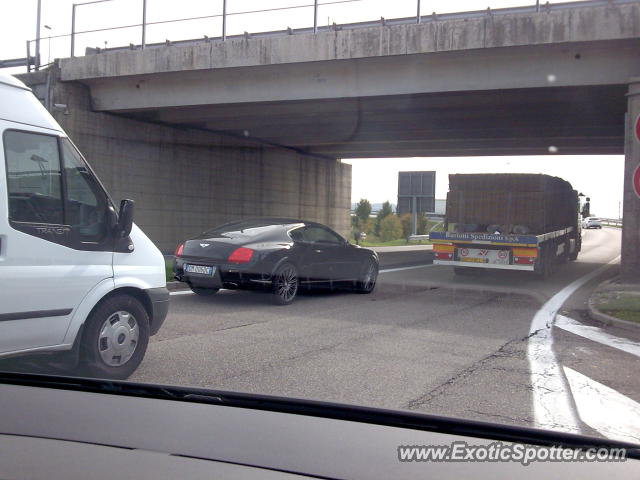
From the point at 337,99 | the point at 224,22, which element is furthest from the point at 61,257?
the point at 224,22

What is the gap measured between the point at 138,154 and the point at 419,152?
14126mm

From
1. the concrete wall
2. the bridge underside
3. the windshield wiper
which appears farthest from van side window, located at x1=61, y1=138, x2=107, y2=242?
the concrete wall

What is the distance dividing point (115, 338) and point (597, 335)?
20.7 feet

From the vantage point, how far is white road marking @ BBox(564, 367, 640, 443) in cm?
458

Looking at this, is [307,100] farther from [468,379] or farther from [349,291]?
[468,379]

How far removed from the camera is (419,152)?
3092 centimetres

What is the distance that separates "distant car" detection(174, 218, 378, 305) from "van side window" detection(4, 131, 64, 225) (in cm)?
487

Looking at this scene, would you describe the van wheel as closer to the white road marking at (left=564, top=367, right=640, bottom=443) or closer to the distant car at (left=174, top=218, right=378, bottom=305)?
the white road marking at (left=564, top=367, right=640, bottom=443)

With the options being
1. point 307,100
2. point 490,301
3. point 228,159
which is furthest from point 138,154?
point 490,301

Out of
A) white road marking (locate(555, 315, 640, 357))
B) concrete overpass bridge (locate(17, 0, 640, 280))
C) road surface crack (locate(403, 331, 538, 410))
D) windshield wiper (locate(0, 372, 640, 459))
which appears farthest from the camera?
concrete overpass bridge (locate(17, 0, 640, 280))

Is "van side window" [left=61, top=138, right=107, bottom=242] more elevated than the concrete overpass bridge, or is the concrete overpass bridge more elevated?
the concrete overpass bridge

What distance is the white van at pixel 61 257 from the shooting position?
4.68 metres

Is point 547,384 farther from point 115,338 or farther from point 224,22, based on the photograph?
point 224,22

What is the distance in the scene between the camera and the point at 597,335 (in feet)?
28.7
